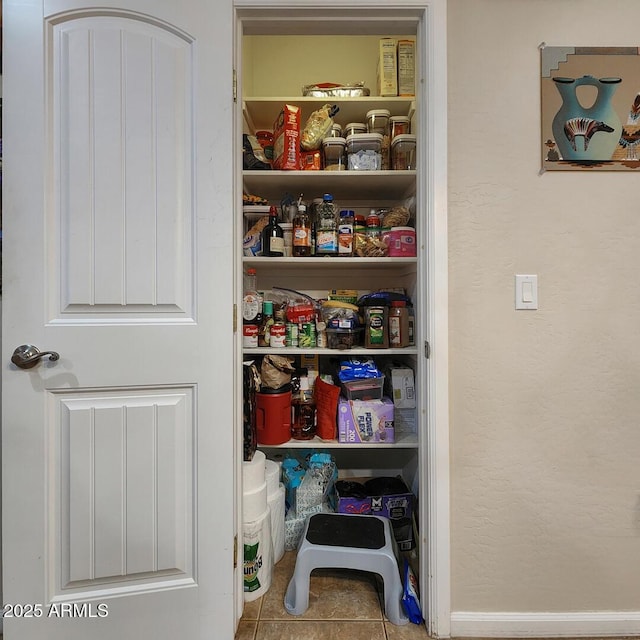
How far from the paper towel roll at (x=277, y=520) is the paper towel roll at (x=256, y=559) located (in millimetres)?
98

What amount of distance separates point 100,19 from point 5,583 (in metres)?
1.66

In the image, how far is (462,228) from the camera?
1.17m

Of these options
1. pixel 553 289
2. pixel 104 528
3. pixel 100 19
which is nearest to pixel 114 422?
pixel 104 528

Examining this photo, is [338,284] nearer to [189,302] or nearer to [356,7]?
[189,302]

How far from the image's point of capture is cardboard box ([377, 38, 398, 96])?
1653 mm

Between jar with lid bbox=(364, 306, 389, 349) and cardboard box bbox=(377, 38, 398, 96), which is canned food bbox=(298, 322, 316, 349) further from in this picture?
cardboard box bbox=(377, 38, 398, 96)

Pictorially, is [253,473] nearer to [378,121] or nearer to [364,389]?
[364,389]

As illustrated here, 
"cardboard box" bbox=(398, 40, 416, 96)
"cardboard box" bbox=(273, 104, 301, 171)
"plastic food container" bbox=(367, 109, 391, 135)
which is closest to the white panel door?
"cardboard box" bbox=(273, 104, 301, 171)

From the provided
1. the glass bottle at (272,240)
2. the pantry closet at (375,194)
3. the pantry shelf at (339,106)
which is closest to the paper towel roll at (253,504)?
the pantry closet at (375,194)

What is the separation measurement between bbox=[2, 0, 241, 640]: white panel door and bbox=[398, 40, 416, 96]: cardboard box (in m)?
0.90

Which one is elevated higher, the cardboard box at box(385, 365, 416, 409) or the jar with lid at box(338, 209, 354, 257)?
the jar with lid at box(338, 209, 354, 257)

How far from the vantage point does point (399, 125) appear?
1614 mm

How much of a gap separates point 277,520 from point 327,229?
4.27 feet

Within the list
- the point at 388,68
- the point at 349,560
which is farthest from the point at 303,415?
the point at 388,68
